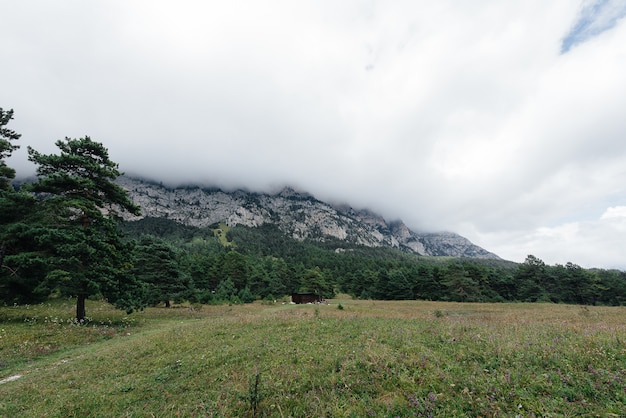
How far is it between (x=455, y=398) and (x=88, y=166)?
98.4ft

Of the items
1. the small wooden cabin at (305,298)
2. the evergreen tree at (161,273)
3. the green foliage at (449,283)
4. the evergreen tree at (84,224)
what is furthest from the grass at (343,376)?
the green foliage at (449,283)

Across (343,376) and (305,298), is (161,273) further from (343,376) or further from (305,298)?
(343,376)

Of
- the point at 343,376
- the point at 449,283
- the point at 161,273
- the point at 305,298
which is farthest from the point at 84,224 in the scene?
the point at 449,283

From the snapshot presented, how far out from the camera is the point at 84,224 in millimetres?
23719

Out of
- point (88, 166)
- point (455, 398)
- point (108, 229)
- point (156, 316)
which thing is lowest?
point (156, 316)

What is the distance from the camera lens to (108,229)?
24.2 metres

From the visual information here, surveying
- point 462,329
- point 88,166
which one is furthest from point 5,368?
point 462,329

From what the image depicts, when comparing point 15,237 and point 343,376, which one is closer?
point 343,376

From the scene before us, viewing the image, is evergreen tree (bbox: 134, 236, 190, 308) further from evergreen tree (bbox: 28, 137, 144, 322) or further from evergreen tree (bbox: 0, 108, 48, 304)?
evergreen tree (bbox: 28, 137, 144, 322)

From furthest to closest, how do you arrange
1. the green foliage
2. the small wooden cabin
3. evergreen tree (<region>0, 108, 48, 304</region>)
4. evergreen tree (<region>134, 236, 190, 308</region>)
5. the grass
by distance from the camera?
the green foliage < the small wooden cabin < evergreen tree (<region>134, 236, 190, 308</region>) < evergreen tree (<region>0, 108, 48, 304</region>) < the grass

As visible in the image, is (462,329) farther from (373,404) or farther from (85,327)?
(85,327)

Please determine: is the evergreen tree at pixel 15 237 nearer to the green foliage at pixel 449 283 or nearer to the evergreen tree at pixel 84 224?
the evergreen tree at pixel 84 224

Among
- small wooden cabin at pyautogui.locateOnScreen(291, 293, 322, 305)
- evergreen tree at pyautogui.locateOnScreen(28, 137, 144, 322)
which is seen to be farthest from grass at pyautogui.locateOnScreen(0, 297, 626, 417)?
small wooden cabin at pyautogui.locateOnScreen(291, 293, 322, 305)

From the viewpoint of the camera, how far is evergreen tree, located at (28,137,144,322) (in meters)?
21.6
